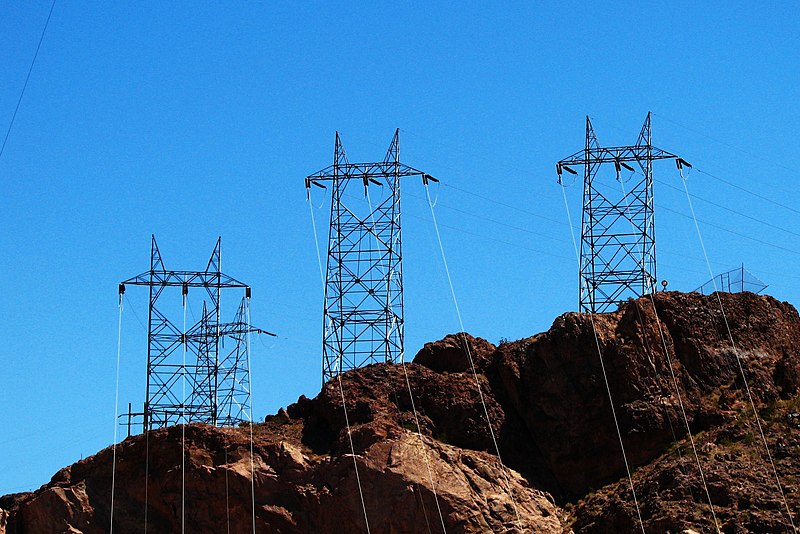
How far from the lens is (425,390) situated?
7838cm

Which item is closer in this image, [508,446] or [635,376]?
[635,376]

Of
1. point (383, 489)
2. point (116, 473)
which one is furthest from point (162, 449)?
point (383, 489)

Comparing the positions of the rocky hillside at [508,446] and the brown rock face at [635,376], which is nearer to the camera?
the rocky hillside at [508,446]

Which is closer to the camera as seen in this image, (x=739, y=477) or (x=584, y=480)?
(x=739, y=477)

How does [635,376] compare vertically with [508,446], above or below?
above

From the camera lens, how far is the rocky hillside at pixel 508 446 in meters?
70.6

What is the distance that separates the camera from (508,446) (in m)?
77.5

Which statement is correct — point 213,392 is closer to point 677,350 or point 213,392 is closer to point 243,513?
point 243,513

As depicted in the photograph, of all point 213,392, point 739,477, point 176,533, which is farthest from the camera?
point 213,392

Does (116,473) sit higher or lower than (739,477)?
higher

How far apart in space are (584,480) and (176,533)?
1875 cm

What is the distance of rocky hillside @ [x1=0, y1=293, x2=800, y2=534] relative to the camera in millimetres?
70562

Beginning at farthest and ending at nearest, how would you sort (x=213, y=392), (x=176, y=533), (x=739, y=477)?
1. (x=213, y=392)
2. (x=176, y=533)
3. (x=739, y=477)

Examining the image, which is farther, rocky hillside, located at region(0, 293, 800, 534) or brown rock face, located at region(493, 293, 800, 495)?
brown rock face, located at region(493, 293, 800, 495)
